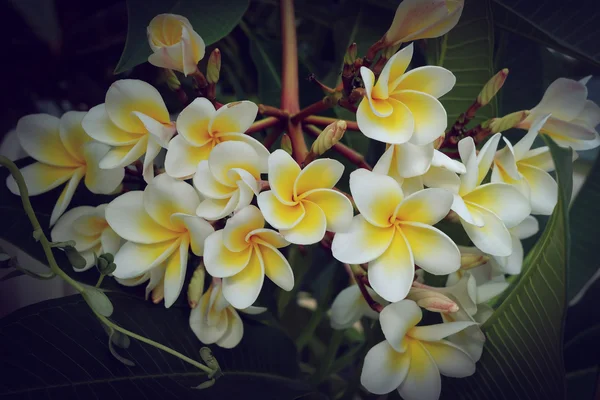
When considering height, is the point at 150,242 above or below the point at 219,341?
above

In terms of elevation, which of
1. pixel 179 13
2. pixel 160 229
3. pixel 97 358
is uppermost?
pixel 179 13

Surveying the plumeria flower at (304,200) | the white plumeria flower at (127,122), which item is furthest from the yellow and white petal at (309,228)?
the white plumeria flower at (127,122)

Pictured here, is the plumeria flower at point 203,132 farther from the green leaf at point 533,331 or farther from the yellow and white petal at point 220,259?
the green leaf at point 533,331

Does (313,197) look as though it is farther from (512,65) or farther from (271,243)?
(512,65)

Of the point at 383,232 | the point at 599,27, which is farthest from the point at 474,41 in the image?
the point at 383,232

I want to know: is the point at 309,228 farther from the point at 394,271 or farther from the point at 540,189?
the point at 540,189

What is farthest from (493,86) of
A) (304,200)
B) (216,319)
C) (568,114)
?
(216,319)

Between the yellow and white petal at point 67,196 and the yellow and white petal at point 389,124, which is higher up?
the yellow and white petal at point 389,124
